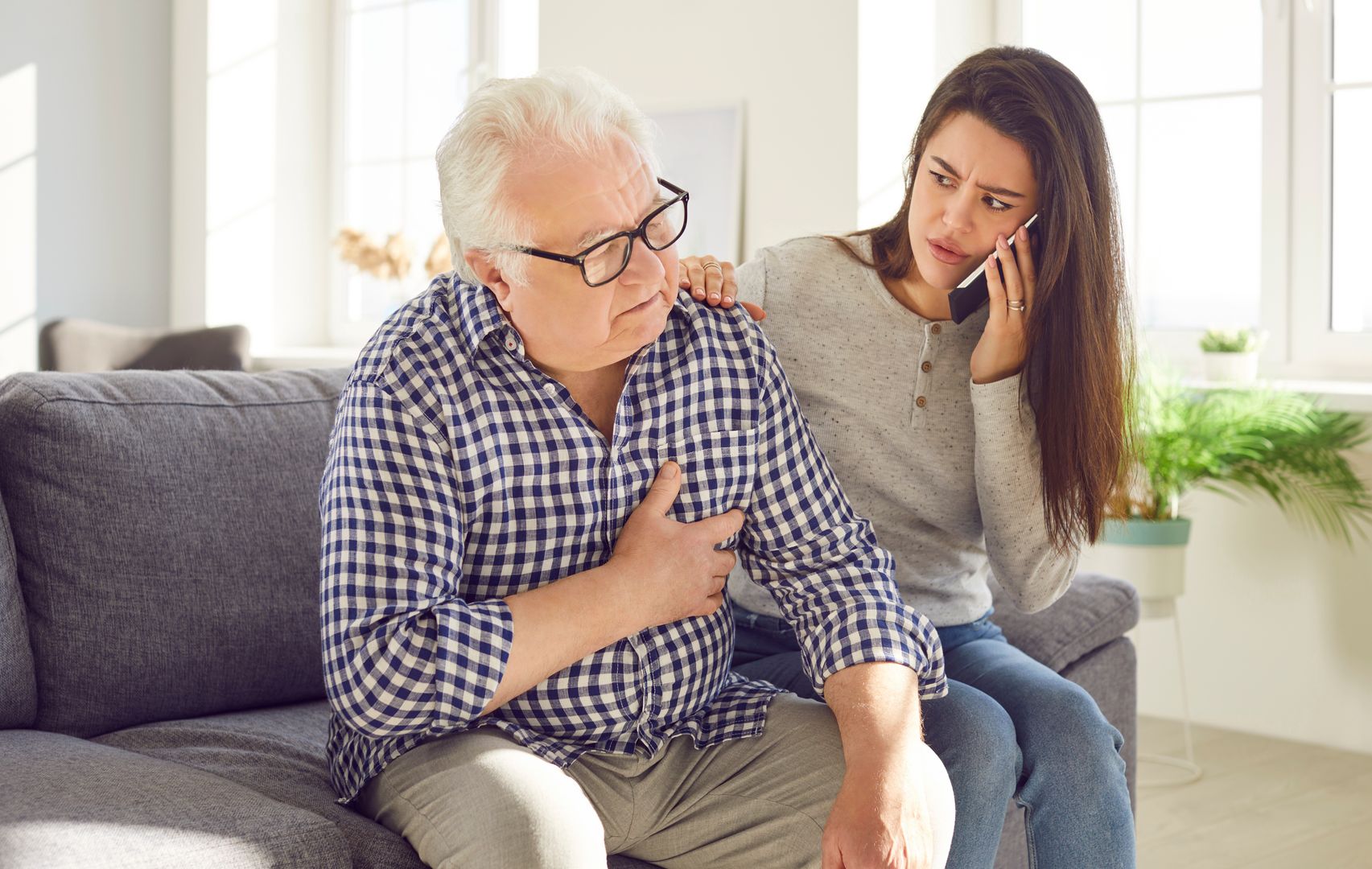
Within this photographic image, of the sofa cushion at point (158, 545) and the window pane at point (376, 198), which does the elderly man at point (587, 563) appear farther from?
the window pane at point (376, 198)

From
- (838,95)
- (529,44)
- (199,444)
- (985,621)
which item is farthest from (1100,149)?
(529,44)

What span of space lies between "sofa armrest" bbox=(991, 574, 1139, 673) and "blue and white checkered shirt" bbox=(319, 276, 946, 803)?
0.53 metres

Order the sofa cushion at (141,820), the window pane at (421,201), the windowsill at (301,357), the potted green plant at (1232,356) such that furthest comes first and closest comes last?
the window pane at (421,201) → the windowsill at (301,357) → the potted green plant at (1232,356) → the sofa cushion at (141,820)

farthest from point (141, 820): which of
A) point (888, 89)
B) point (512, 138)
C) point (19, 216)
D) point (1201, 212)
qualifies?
point (19, 216)

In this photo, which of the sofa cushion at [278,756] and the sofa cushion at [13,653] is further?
the sofa cushion at [13,653]

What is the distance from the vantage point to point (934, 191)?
66.8 inches

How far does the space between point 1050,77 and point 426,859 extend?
1.16 m

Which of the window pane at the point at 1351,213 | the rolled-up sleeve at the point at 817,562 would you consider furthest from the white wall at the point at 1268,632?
the rolled-up sleeve at the point at 817,562

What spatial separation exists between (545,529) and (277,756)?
483 mm

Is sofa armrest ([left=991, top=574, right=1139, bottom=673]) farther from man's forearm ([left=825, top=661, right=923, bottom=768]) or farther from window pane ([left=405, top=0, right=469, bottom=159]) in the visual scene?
window pane ([left=405, top=0, right=469, bottom=159])

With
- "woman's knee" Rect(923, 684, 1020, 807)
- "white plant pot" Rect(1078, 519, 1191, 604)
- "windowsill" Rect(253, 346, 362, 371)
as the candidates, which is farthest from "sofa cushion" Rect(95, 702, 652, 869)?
"windowsill" Rect(253, 346, 362, 371)

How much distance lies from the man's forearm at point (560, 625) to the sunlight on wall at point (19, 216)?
14.7ft

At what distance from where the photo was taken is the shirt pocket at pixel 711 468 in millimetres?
1458

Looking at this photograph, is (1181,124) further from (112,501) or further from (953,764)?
(112,501)
